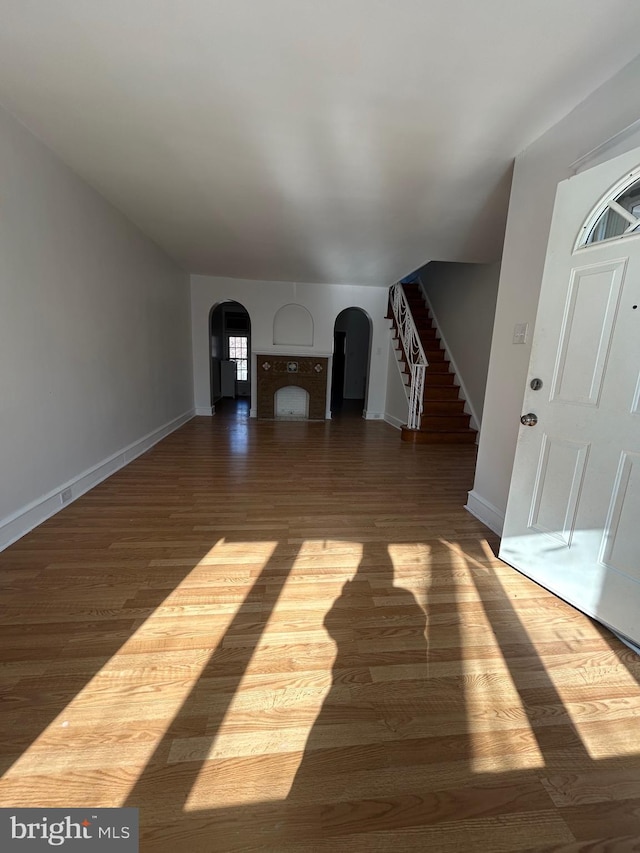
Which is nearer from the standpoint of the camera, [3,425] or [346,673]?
[346,673]

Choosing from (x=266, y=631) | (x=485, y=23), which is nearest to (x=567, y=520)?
(x=266, y=631)

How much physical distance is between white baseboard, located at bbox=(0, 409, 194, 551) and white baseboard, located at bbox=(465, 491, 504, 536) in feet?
10.4

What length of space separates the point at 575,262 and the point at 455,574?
1.76 m

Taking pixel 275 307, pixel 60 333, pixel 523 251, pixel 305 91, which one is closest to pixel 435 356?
pixel 275 307

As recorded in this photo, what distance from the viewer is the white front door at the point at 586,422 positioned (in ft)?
4.76

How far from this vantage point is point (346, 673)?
1.28 meters

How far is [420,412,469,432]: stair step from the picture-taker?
5.16 metres

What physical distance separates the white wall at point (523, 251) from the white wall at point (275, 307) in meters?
4.07

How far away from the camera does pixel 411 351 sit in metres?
5.66

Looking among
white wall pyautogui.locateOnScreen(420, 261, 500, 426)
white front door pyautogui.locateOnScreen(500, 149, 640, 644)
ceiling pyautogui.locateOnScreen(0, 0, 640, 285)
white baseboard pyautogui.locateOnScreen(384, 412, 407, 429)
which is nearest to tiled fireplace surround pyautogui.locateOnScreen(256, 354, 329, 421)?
white baseboard pyautogui.locateOnScreen(384, 412, 407, 429)

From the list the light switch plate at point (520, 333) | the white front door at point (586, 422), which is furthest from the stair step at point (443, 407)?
the white front door at point (586, 422)

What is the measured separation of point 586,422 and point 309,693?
171 cm

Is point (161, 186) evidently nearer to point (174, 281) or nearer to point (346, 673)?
point (174, 281)

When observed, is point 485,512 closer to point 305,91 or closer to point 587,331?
point 587,331
